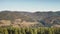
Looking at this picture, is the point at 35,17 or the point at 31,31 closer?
the point at 31,31

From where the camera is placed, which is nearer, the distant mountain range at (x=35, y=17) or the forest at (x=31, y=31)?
the forest at (x=31, y=31)

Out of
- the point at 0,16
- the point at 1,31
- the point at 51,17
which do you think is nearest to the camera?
the point at 1,31

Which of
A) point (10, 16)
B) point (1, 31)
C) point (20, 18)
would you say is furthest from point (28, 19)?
point (1, 31)

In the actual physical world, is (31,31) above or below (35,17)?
above

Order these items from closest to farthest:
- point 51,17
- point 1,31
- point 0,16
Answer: point 1,31
point 0,16
point 51,17

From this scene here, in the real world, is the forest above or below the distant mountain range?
above

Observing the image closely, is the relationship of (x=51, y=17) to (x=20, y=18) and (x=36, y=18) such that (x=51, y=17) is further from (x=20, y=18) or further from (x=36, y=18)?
(x=20, y=18)

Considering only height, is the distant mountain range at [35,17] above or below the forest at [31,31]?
below

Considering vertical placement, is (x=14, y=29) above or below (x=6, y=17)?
above

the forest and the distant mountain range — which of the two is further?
the distant mountain range

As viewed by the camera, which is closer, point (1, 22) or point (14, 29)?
point (14, 29)
